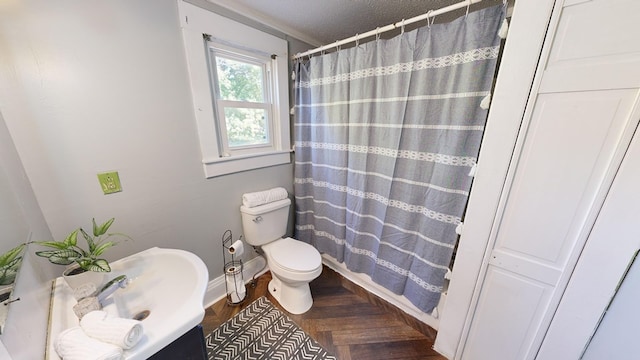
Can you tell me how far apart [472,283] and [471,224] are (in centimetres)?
32

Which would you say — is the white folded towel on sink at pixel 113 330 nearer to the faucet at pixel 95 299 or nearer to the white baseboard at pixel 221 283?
Answer: the faucet at pixel 95 299

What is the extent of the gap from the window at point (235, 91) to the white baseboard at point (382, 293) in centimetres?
111

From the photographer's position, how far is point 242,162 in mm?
1550

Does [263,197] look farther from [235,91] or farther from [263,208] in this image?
[235,91]

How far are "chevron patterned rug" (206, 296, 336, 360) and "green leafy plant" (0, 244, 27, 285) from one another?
104 centimetres

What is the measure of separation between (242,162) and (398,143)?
1.12m

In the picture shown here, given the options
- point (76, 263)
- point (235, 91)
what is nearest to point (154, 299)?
point (76, 263)

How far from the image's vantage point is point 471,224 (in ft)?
3.31

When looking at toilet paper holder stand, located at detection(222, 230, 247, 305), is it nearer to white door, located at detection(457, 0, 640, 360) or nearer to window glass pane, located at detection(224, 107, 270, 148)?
window glass pane, located at detection(224, 107, 270, 148)

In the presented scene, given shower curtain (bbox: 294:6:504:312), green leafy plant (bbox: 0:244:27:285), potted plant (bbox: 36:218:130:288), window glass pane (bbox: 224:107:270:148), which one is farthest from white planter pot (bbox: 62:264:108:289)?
shower curtain (bbox: 294:6:504:312)

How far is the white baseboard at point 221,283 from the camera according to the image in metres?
1.56

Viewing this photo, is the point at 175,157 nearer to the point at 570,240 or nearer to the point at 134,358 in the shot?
the point at 134,358

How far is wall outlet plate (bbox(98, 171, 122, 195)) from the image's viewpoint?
1.03 meters

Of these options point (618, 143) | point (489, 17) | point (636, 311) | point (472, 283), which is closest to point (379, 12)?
point (489, 17)
